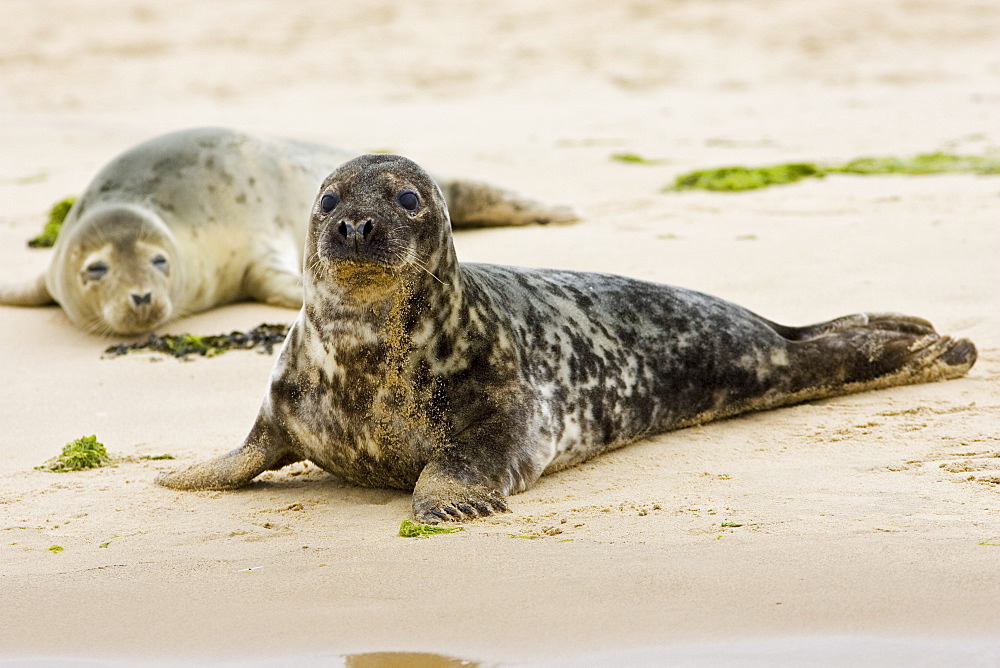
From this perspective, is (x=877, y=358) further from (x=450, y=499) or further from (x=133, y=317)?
(x=133, y=317)

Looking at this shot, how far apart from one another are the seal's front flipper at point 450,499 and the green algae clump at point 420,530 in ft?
0.15

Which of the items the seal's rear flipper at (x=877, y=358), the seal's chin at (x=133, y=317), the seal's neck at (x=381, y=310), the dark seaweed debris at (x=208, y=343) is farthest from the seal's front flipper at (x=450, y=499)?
the seal's chin at (x=133, y=317)

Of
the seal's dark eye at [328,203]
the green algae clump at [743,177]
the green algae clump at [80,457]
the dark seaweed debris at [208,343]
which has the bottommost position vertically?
the green algae clump at [80,457]

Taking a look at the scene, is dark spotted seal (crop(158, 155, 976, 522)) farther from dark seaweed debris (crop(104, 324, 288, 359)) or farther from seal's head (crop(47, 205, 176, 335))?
seal's head (crop(47, 205, 176, 335))

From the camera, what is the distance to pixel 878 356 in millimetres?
4605

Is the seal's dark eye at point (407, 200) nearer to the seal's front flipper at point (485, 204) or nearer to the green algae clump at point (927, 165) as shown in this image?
the seal's front flipper at point (485, 204)

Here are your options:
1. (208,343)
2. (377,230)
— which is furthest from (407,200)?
(208,343)

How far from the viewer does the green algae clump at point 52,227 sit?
26.1ft

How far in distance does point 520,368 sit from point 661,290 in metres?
0.92

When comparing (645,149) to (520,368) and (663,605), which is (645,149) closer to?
(520,368)

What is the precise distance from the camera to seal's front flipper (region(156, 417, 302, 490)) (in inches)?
148

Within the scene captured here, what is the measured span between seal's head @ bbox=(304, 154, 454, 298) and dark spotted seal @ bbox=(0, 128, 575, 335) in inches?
111

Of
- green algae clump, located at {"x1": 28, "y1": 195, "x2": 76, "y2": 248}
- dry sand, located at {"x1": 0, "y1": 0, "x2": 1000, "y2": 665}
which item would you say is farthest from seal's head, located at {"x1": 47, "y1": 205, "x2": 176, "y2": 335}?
green algae clump, located at {"x1": 28, "y1": 195, "x2": 76, "y2": 248}

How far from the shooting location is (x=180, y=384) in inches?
203
